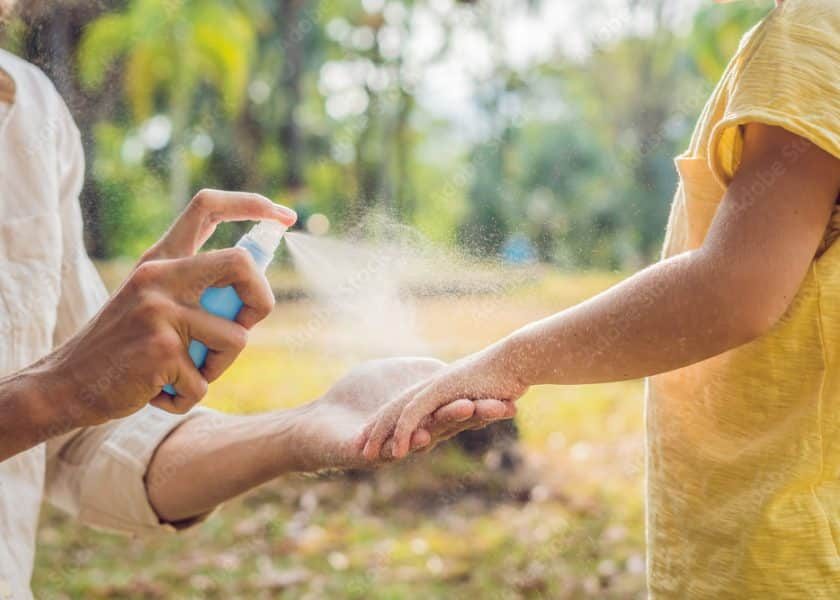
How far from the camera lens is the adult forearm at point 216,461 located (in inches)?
49.5

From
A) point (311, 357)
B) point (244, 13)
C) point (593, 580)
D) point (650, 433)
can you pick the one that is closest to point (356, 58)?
point (244, 13)

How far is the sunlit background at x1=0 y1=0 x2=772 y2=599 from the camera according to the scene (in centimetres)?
337

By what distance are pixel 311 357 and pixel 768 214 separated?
3.95 meters

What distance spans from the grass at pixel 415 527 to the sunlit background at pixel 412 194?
1 cm

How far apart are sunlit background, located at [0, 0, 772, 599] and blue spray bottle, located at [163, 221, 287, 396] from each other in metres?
0.53

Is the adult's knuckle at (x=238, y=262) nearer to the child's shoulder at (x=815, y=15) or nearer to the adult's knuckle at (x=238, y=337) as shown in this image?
the adult's knuckle at (x=238, y=337)

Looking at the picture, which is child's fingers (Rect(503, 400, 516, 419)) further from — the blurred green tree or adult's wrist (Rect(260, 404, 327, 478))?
the blurred green tree

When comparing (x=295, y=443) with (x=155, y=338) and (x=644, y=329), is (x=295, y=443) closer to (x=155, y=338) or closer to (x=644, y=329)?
(x=155, y=338)

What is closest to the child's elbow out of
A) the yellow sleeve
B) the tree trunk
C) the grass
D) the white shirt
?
the yellow sleeve

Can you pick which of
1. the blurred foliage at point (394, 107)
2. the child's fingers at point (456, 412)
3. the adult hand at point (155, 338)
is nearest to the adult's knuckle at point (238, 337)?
the adult hand at point (155, 338)

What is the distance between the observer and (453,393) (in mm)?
1064

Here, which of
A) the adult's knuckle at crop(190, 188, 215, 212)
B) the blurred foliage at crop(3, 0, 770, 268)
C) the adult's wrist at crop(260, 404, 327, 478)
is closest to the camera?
the adult's knuckle at crop(190, 188, 215, 212)

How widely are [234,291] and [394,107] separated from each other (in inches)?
384

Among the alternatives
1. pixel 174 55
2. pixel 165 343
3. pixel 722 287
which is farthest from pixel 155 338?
pixel 174 55
